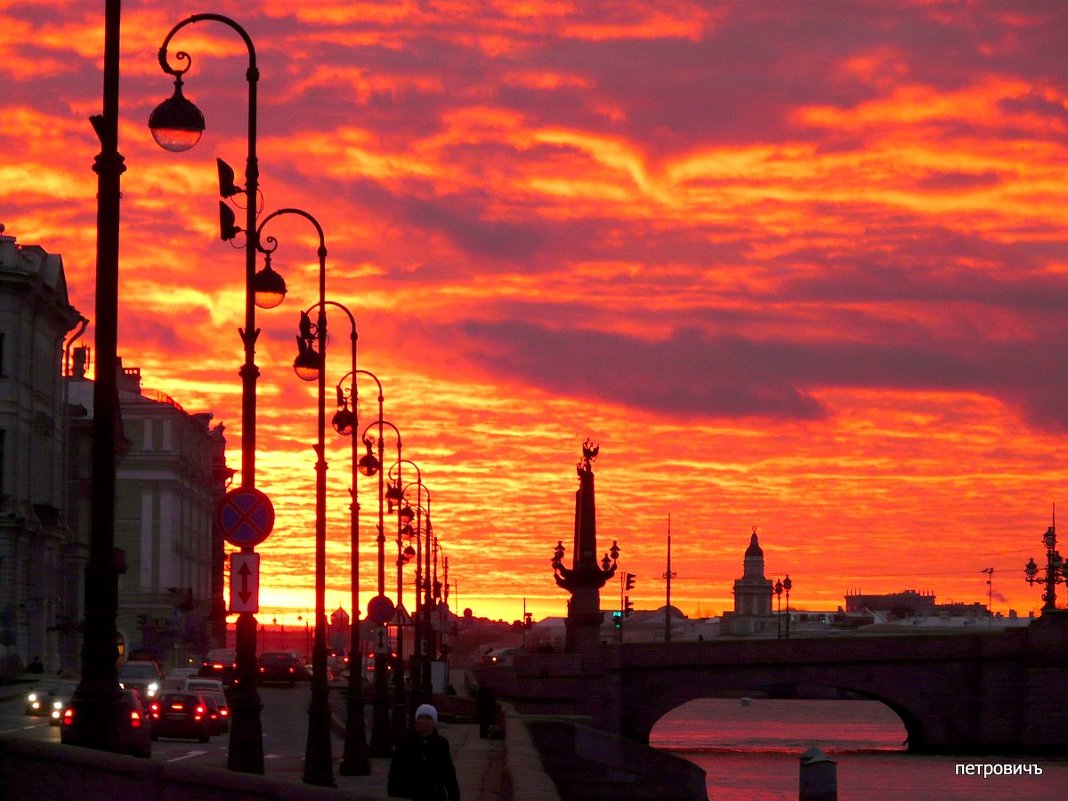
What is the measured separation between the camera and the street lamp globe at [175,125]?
62.5 ft

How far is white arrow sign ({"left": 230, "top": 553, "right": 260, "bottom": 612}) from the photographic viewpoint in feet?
86.4

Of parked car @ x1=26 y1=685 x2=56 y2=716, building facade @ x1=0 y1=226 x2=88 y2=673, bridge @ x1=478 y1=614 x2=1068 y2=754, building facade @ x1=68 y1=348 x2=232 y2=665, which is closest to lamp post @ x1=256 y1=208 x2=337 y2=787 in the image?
parked car @ x1=26 y1=685 x2=56 y2=716

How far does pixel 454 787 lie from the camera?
17.7 metres

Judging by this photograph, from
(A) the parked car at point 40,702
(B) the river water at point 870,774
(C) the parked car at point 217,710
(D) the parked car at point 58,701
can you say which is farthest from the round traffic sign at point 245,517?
(B) the river water at point 870,774

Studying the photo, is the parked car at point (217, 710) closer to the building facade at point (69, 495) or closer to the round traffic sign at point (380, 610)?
the building facade at point (69, 495)

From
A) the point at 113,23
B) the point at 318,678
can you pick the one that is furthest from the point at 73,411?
the point at 113,23

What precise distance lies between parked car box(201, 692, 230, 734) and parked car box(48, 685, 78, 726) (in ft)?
13.2

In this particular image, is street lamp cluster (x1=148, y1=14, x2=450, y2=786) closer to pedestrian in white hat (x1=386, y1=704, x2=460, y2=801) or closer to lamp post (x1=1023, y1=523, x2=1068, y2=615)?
pedestrian in white hat (x1=386, y1=704, x2=460, y2=801)

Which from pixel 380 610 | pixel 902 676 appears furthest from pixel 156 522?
pixel 380 610

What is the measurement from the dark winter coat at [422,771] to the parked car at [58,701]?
103 ft

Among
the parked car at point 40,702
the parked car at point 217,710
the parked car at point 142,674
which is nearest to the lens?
the parked car at point 40,702

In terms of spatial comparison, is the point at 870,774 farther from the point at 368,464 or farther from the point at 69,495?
the point at 368,464

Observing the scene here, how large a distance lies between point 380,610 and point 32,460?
49324 mm

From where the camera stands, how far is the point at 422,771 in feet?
56.4
